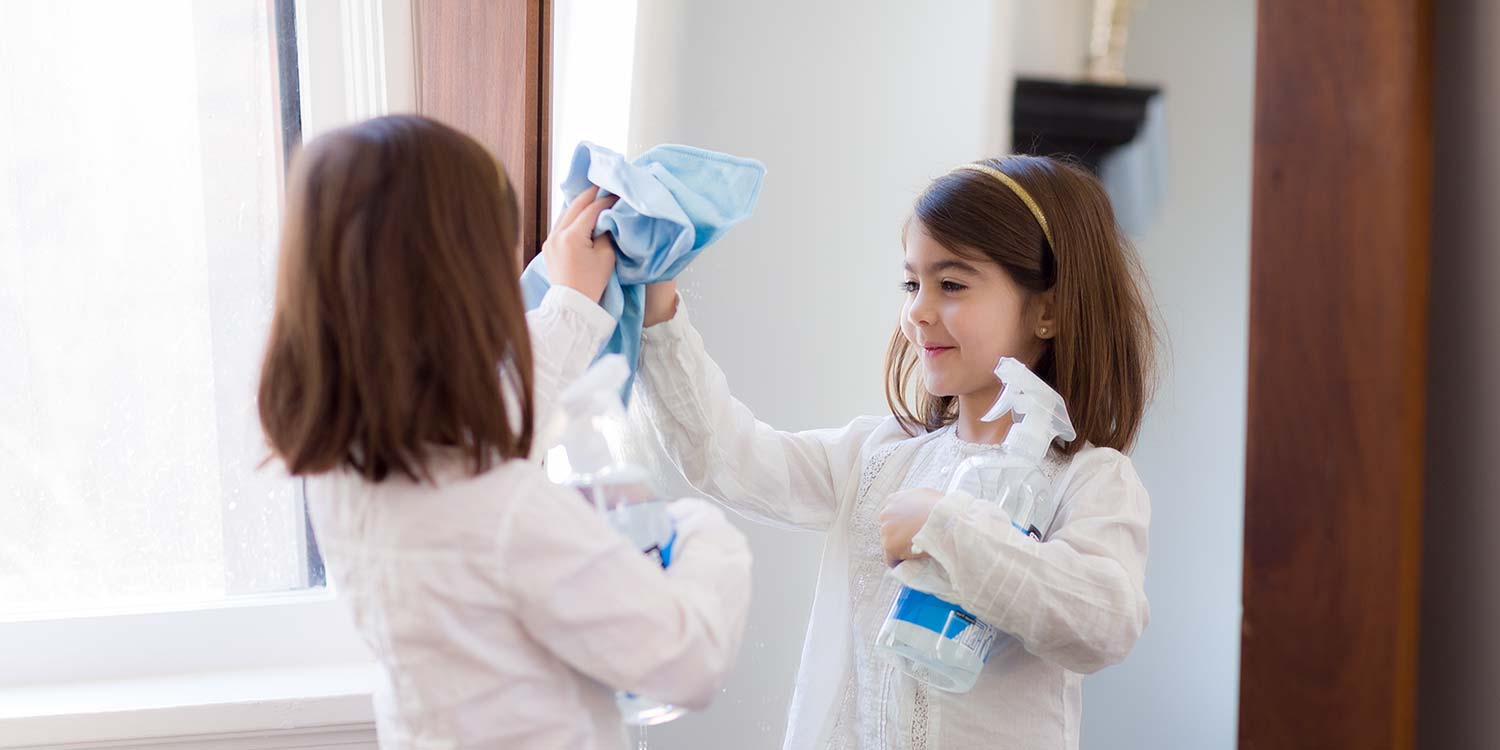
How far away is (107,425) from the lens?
1.15 metres

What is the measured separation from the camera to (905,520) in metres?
0.86

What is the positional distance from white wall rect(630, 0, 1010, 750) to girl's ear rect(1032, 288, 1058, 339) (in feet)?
0.84

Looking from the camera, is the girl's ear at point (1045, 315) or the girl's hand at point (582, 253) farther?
the girl's ear at point (1045, 315)

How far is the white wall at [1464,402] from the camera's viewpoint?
72 cm

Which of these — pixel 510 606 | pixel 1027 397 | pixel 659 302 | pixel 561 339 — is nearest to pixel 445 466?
pixel 510 606

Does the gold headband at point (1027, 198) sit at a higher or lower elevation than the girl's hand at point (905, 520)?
higher

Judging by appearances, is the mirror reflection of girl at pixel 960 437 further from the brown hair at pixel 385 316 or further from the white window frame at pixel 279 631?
the white window frame at pixel 279 631

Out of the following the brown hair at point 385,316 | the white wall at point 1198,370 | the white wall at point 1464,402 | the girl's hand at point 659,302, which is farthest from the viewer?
the white wall at point 1198,370

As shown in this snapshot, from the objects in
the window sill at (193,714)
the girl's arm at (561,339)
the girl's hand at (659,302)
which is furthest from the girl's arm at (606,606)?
the window sill at (193,714)

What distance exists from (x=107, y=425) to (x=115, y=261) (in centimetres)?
17

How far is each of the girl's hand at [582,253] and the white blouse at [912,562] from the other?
0.31ft

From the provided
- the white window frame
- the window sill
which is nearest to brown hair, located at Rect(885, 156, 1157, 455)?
the white window frame

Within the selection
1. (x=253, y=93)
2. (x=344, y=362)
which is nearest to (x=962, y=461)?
(x=344, y=362)

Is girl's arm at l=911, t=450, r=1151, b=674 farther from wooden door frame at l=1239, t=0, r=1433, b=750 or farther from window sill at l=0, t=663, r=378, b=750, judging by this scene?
window sill at l=0, t=663, r=378, b=750
